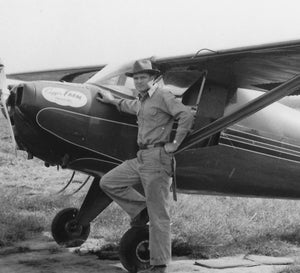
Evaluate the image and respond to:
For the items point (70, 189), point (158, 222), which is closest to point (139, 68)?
point (158, 222)

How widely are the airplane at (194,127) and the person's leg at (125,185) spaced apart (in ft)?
0.91

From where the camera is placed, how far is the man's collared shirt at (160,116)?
16.7 ft

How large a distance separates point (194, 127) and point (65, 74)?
15.9 ft

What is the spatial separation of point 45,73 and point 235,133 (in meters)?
5.28

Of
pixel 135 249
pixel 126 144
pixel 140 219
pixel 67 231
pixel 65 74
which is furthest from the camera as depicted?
pixel 65 74

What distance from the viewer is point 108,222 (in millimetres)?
7961

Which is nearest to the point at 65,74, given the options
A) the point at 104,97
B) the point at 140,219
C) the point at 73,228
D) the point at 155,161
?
the point at 73,228

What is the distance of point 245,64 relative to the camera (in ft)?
19.6

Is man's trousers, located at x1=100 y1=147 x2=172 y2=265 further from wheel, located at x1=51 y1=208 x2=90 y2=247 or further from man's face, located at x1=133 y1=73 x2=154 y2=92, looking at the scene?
wheel, located at x1=51 y1=208 x2=90 y2=247

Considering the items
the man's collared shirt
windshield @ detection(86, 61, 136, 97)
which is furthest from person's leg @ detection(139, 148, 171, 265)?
windshield @ detection(86, 61, 136, 97)

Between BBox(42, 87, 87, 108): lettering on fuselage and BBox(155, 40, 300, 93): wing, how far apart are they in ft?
3.61

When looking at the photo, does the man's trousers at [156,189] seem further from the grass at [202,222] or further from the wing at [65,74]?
the wing at [65,74]

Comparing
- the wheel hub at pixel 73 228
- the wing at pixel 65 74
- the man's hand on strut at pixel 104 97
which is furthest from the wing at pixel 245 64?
the wing at pixel 65 74

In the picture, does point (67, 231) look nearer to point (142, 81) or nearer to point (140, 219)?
point (140, 219)
